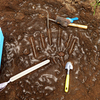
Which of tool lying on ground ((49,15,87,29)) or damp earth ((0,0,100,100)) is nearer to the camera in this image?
damp earth ((0,0,100,100))

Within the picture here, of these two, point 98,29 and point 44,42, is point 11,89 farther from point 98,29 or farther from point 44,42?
point 98,29

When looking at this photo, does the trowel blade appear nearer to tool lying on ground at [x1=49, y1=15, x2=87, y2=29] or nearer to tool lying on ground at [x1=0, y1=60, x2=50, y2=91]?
tool lying on ground at [x1=0, y1=60, x2=50, y2=91]

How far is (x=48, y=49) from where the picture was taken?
3.04 m

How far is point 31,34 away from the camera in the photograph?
3143 mm

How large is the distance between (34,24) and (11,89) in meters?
1.75

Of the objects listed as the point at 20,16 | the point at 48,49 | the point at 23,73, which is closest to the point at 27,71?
the point at 23,73

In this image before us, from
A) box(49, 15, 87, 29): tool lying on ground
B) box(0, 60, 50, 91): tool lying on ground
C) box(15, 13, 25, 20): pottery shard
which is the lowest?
box(0, 60, 50, 91): tool lying on ground

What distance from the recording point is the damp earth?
2.75m

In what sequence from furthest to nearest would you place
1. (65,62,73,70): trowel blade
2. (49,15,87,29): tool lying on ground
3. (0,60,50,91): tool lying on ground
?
(49,15,87,29): tool lying on ground → (65,62,73,70): trowel blade → (0,60,50,91): tool lying on ground

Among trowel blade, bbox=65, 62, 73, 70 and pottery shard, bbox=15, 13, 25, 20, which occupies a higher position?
pottery shard, bbox=15, 13, 25, 20

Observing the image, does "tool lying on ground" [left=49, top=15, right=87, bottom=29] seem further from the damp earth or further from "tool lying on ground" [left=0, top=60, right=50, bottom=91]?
"tool lying on ground" [left=0, top=60, right=50, bottom=91]

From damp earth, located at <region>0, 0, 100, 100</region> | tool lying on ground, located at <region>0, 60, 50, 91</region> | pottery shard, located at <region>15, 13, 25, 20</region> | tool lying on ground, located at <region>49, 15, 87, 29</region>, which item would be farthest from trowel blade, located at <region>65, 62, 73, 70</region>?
pottery shard, located at <region>15, 13, 25, 20</region>

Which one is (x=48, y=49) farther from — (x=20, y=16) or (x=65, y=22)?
(x=20, y=16)

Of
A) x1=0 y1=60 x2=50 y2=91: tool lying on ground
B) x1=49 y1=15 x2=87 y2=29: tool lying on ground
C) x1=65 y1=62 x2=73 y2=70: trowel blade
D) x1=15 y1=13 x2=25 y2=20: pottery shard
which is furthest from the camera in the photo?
x1=15 y1=13 x2=25 y2=20: pottery shard
